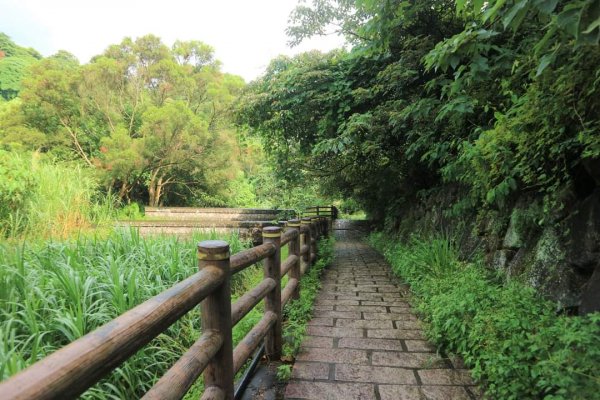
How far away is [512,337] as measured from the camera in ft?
6.65

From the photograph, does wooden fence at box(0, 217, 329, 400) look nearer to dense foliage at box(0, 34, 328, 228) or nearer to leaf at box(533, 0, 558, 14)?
leaf at box(533, 0, 558, 14)

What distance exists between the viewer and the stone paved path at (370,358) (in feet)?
7.02

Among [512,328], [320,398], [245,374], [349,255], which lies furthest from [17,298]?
[349,255]

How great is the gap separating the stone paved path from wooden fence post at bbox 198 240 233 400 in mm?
635

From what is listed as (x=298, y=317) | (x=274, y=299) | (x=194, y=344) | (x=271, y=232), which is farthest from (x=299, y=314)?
(x=194, y=344)

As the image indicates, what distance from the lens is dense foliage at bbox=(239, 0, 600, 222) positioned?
6.43 ft

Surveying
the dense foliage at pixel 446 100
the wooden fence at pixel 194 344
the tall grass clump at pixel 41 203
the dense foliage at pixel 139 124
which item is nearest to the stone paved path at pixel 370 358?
the wooden fence at pixel 194 344

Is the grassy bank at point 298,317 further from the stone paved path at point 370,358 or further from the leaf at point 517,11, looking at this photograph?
the leaf at point 517,11

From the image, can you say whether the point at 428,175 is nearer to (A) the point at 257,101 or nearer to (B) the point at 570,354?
(A) the point at 257,101

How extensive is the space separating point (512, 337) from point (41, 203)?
525 cm

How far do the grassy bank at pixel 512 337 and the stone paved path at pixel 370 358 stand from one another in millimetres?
178

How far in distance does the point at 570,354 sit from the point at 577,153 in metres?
1.53

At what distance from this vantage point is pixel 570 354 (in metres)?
1.66

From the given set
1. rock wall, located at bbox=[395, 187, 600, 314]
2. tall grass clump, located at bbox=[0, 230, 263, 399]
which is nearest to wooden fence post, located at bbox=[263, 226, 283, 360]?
tall grass clump, located at bbox=[0, 230, 263, 399]
